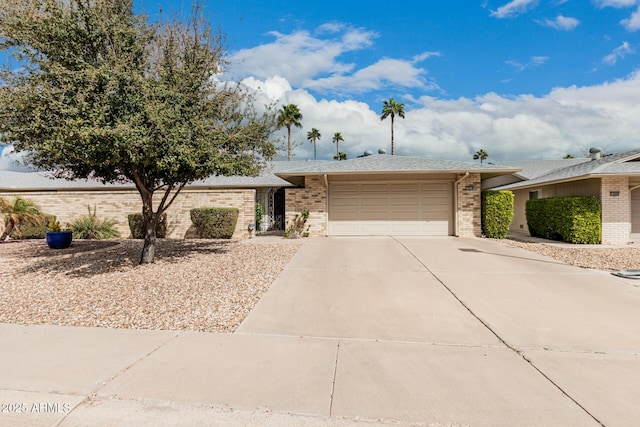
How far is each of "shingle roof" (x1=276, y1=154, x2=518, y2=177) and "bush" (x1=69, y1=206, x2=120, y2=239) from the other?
774 centimetres

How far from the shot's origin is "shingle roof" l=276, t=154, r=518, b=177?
1323cm

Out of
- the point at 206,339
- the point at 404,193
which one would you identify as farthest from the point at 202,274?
the point at 404,193

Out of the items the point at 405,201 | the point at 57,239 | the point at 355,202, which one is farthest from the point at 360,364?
the point at 57,239

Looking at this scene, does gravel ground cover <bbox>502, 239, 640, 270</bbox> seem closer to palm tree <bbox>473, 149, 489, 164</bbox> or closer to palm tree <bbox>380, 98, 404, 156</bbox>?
palm tree <bbox>380, 98, 404, 156</bbox>

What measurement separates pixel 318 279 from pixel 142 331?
3.56 metres

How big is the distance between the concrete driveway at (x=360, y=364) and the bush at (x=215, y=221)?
838 cm

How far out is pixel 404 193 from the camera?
47.3 feet

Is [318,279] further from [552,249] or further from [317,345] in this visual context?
[552,249]

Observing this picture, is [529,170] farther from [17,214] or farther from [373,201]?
[17,214]

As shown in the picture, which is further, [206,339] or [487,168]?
[487,168]

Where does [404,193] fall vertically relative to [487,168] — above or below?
below

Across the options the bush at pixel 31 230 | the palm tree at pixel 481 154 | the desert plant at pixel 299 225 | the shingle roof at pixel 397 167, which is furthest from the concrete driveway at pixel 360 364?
the palm tree at pixel 481 154

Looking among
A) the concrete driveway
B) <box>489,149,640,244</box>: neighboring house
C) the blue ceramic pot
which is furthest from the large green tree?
<box>489,149,640,244</box>: neighboring house

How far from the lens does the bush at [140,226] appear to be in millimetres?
14109
